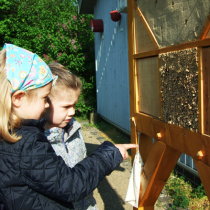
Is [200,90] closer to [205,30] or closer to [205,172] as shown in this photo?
[205,30]

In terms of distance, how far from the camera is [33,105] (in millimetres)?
1265

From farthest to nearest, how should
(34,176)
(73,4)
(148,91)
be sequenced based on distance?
(73,4) → (148,91) → (34,176)

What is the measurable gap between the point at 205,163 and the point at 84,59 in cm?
794

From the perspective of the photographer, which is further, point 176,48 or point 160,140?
point 160,140

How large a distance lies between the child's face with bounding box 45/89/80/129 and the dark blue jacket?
425mm

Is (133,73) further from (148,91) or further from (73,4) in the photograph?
(73,4)

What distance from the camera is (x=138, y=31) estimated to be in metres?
1.72

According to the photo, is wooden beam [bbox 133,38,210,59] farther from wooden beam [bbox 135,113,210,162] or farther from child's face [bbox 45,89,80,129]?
child's face [bbox 45,89,80,129]

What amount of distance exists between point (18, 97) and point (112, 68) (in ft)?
17.7

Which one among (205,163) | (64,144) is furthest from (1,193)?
(205,163)

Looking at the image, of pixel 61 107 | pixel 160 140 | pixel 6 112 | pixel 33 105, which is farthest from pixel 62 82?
pixel 160 140

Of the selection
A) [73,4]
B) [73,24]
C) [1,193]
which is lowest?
[1,193]

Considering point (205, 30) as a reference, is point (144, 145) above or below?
below

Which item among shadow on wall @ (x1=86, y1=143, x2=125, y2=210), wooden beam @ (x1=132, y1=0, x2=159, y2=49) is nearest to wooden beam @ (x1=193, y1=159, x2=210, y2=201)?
wooden beam @ (x1=132, y1=0, x2=159, y2=49)
